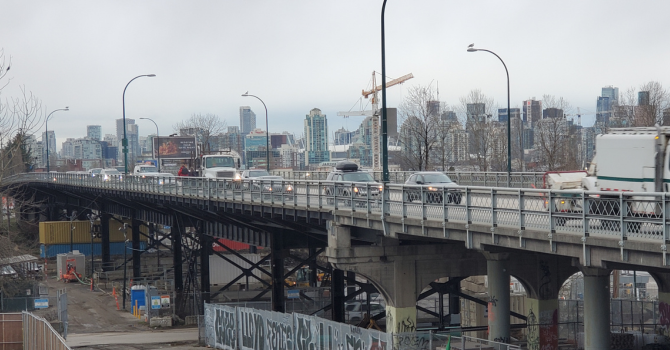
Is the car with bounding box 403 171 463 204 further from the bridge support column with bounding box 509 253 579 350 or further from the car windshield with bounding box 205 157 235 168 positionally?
the car windshield with bounding box 205 157 235 168

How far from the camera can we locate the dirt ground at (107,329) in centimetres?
4000

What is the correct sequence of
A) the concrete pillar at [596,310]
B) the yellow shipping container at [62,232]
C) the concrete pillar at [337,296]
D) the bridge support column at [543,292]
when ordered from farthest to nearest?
the yellow shipping container at [62,232]
the concrete pillar at [337,296]
the bridge support column at [543,292]
the concrete pillar at [596,310]

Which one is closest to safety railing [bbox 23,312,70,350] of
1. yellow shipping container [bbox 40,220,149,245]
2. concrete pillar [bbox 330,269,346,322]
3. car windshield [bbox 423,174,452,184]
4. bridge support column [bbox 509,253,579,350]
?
concrete pillar [bbox 330,269,346,322]

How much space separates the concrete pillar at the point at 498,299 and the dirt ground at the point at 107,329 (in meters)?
18.3

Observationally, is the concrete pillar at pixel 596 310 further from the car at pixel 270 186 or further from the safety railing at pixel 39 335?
the car at pixel 270 186

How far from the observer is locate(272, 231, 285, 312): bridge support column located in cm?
3772

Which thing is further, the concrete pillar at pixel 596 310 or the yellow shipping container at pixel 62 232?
the yellow shipping container at pixel 62 232

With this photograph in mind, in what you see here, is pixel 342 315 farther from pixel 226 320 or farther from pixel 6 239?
pixel 6 239

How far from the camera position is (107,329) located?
4694cm

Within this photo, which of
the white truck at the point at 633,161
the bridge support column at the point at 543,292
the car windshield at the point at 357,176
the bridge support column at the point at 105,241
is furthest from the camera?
the bridge support column at the point at 105,241

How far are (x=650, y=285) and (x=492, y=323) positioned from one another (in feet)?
164

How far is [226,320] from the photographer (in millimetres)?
35281

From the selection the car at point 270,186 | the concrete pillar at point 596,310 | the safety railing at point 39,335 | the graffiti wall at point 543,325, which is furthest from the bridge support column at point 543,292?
the safety railing at point 39,335

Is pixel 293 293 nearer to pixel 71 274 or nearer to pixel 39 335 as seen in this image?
pixel 39 335
